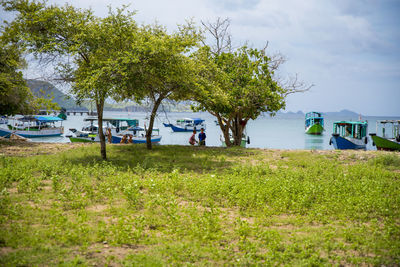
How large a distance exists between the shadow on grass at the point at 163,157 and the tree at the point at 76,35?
3199 mm

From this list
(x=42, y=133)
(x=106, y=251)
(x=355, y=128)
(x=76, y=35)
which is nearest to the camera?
(x=106, y=251)

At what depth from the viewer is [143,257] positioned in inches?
208

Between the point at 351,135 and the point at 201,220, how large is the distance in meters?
34.4

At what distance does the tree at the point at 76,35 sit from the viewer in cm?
1428

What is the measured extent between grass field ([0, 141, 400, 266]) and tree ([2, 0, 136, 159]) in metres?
4.50

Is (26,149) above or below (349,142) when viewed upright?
below

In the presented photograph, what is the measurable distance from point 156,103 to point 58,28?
6259 millimetres

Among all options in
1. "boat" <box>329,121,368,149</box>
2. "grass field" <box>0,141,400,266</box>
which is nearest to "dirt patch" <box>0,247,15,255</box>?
"grass field" <box>0,141,400,266</box>

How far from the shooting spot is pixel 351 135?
36.4 metres

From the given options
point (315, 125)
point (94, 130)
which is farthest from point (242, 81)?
point (315, 125)

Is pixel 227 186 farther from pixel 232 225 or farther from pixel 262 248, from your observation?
pixel 262 248

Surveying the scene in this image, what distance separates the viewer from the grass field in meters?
5.46

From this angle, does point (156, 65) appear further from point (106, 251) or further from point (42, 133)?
point (42, 133)

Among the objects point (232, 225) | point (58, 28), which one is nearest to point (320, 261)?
point (232, 225)
